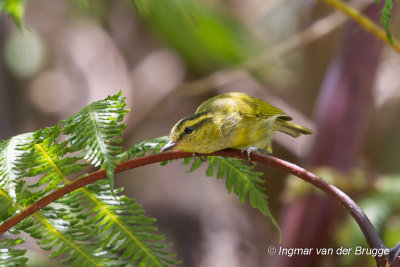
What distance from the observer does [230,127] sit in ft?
6.49

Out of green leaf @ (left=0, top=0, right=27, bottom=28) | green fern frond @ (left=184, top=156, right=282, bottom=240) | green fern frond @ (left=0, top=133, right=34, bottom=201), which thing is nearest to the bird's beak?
green fern frond @ (left=184, top=156, right=282, bottom=240)

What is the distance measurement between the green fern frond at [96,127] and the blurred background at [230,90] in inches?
30.0

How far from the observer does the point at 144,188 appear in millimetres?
3705

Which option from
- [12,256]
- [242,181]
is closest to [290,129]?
[242,181]

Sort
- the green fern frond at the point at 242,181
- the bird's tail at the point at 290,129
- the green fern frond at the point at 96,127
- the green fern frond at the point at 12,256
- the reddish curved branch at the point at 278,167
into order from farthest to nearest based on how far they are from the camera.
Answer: the bird's tail at the point at 290,129
the green fern frond at the point at 242,181
the green fern frond at the point at 12,256
the green fern frond at the point at 96,127
the reddish curved branch at the point at 278,167

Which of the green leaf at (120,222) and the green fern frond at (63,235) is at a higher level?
the green leaf at (120,222)

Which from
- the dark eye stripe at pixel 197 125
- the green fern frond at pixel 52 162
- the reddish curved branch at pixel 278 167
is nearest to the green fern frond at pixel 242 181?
the reddish curved branch at pixel 278 167

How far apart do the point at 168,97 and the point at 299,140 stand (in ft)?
3.65

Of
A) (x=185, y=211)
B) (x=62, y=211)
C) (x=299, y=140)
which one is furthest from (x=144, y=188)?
(x=62, y=211)

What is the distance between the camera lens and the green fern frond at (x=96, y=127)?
4.03ft

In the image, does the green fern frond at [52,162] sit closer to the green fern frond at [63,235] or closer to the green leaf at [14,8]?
the green fern frond at [63,235]

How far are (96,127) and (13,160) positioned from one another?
0.74 feet

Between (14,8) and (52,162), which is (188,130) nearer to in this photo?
(52,162)

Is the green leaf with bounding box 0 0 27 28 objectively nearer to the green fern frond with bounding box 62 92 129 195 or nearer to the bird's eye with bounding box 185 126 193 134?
the green fern frond with bounding box 62 92 129 195
